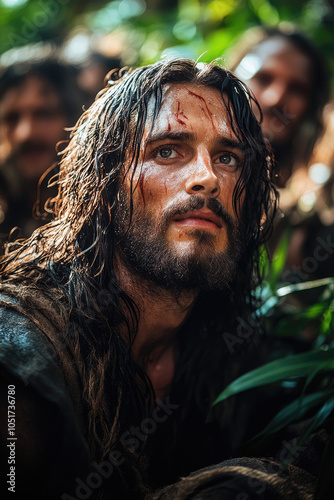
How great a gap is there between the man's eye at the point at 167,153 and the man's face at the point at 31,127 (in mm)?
2069

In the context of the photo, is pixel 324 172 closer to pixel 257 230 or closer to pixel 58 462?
pixel 257 230

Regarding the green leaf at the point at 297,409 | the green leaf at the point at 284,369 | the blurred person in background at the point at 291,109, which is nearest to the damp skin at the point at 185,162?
the green leaf at the point at 284,369

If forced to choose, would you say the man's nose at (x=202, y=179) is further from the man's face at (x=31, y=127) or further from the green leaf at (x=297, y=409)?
the man's face at (x=31, y=127)

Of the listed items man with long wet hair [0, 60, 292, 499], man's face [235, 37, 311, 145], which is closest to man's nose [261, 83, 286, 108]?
man's face [235, 37, 311, 145]

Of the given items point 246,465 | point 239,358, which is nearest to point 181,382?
point 239,358

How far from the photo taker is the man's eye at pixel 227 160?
2.09 m

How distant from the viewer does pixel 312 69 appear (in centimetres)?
425

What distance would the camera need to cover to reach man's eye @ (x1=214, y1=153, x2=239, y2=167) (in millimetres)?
2090

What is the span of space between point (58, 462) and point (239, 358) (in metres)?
1.17

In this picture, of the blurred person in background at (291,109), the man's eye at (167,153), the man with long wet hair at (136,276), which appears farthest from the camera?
the blurred person in background at (291,109)

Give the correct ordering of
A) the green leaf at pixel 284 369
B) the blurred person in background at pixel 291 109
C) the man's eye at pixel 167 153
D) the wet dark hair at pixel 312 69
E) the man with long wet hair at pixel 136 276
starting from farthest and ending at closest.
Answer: the wet dark hair at pixel 312 69 → the blurred person in background at pixel 291 109 → the green leaf at pixel 284 369 → the man's eye at pixel 167 153 → the man with long wet hair at pixel 136 276

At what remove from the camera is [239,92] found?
218 cm

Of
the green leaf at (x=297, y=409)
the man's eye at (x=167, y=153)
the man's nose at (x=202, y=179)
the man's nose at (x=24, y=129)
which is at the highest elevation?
the man's nose at (x=24, y=129)

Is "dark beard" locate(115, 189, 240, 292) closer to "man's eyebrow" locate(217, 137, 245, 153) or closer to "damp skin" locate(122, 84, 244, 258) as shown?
"damp skin" locate(122, 84, 244, 258)
